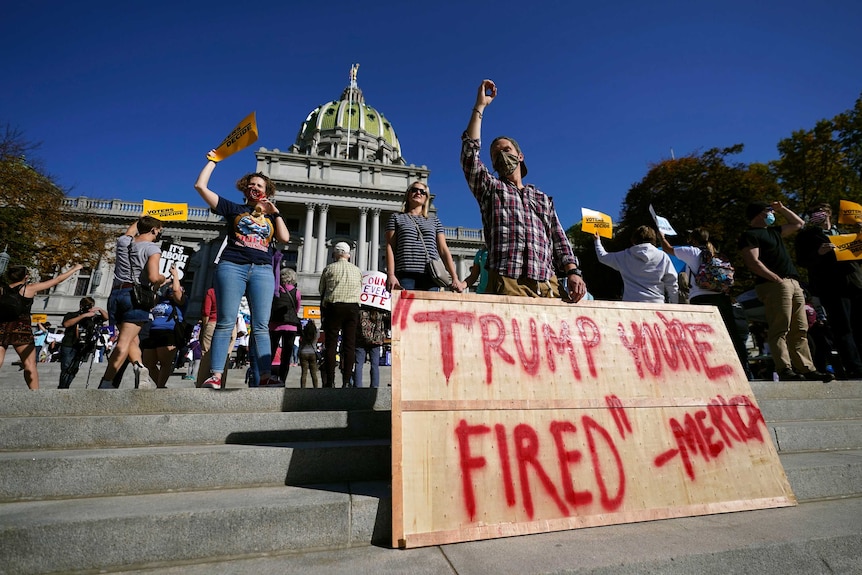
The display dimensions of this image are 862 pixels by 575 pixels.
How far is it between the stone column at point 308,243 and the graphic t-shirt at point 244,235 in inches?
1453

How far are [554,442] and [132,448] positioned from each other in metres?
2.44

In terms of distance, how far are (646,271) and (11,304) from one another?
7.27m

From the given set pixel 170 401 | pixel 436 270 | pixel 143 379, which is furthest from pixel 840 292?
pixel 143 379

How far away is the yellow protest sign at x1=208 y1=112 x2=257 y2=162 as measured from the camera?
3705 mm

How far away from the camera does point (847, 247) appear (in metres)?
4.82

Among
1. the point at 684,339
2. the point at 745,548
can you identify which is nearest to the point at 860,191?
the point at 684,339

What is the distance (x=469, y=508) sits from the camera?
1.91 metres

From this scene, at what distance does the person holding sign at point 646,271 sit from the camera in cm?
451

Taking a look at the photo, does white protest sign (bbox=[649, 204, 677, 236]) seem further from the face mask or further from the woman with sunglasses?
the face mask

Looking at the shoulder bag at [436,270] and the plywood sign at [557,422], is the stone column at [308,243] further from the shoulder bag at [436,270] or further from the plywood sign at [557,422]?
the plywood sign at [557,422]

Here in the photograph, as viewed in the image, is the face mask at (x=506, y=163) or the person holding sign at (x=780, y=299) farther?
the person holding sign at (x=780, y=299)

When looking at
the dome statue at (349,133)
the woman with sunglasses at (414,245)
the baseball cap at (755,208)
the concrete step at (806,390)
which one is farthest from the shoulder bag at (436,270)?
the dome statue at (349,133)

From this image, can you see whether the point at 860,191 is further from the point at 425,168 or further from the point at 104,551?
the point at 425,168

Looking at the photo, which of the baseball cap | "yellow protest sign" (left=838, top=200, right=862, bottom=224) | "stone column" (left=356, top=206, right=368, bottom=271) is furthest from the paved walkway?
"stone column" (left=356, top=206, right=368, bottom=271)
